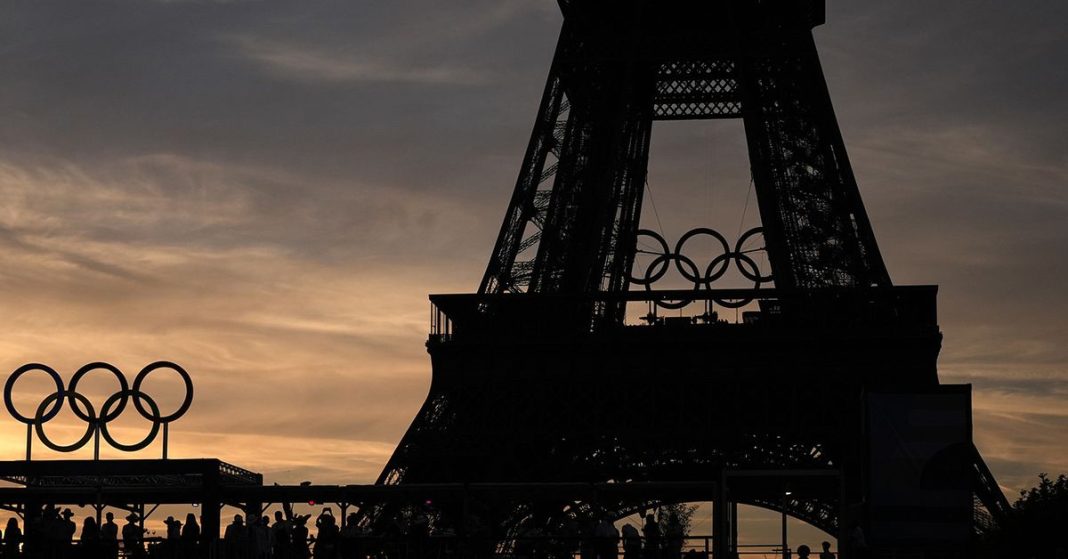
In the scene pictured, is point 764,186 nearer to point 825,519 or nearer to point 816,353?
point 816,353

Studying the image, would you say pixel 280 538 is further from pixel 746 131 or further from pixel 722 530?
pixel 746 131

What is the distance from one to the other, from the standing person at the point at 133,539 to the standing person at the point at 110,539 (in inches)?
15.6

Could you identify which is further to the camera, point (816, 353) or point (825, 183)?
point (825, 183)

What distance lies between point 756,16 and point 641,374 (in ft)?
61.6

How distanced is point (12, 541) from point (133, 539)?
3089 mm

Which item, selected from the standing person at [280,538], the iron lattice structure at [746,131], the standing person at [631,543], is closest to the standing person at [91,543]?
the standing person at [280,538]

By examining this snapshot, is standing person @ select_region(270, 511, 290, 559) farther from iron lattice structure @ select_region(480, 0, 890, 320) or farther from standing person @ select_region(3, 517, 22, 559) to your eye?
iron lattice structure @ select_region(480, 0, 890, 320)

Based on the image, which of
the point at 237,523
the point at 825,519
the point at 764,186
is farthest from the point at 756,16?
the point at 237,523

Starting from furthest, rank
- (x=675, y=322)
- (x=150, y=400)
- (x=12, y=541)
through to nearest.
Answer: (x=675, y=322) → (x=150, y=400) → (x=12, y=541)

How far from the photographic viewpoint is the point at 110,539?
52.1 metres

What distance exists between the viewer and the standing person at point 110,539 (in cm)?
5103

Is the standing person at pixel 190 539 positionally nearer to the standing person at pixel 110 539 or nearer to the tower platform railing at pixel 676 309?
the standing person at pixel 110 539

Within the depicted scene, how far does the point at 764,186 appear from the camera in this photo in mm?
90562

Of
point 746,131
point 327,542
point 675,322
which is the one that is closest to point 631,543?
point 327,542
